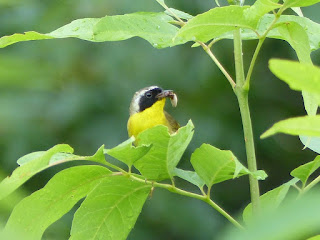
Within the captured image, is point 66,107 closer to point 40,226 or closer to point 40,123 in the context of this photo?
point 40,123

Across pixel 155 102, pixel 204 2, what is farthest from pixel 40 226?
pixel 204 2

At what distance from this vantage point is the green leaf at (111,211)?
120 centimetres

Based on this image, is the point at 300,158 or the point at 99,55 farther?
the point at 300,158

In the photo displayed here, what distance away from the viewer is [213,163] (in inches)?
44.0

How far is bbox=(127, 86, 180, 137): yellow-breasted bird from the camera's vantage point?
3.15m

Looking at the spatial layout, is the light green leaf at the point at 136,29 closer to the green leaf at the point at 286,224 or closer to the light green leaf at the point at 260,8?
the light green leaf at the point at 260,8

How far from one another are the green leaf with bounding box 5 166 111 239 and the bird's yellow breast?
1911 mm

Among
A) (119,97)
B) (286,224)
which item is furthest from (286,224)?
(119,97)

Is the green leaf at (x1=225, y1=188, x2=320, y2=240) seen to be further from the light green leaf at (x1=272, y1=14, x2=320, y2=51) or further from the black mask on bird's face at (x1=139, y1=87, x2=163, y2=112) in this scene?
the black mask on bird's face at (x1=139, y1=87, x2=163, y2=112)

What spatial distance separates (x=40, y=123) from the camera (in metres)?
3.81

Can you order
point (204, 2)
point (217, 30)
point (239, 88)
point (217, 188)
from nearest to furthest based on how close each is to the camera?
point (217, 30) < point (239, 88) < point (204, 2) < point (217, 188)

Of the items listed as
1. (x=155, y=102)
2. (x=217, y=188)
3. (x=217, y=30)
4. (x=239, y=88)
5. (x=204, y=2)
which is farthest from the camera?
A: (x=217, y=188)

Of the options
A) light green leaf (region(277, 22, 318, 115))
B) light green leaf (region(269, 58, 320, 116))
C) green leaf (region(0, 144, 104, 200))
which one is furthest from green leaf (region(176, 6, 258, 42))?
light green leaf (region(269, 58, 320, 116))

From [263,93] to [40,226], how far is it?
344 cm
